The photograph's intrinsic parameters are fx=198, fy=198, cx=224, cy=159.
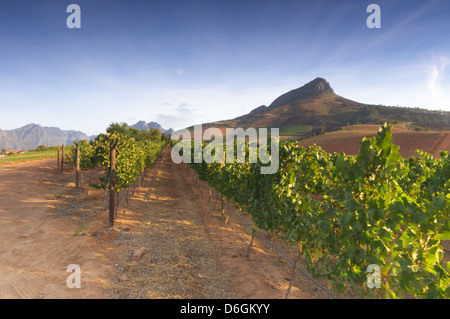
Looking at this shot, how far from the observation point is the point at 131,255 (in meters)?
7.74

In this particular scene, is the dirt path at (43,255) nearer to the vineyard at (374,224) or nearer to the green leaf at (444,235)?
the vineyard at (374,224)

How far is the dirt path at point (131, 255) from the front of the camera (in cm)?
605

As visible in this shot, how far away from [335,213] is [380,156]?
4.40 ft

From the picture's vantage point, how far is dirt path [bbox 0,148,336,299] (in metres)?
6.05

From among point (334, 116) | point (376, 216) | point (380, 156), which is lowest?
point (376, 216)

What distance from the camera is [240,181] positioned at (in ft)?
31.9

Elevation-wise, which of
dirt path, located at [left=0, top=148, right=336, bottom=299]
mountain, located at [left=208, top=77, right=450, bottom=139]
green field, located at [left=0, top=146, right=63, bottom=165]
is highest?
mountain, located at [left=208, top=77, right=450, bottom=139]

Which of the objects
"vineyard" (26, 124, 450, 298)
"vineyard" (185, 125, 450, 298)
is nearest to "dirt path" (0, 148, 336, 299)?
"vineyard" (26, 124, 450, 298)

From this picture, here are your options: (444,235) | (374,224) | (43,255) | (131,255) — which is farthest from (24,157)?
(444,235)

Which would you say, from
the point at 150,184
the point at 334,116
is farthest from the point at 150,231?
the point at 334,116

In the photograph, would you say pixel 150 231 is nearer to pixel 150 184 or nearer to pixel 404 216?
pixel 404 216

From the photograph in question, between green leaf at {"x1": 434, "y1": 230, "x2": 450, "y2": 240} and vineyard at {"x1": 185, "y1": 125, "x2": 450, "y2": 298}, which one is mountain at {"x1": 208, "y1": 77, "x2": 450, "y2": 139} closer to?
vineyard at {"x1": 185, "y1": 125, "x2": 450, "y2": 298}

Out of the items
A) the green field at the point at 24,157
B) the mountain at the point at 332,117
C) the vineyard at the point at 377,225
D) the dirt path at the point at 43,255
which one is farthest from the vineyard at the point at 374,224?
the mountain at the point at 332,117

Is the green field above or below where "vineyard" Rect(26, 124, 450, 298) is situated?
above
